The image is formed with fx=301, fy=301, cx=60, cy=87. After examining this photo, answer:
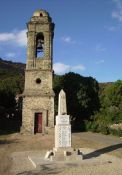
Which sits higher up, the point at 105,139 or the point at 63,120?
the point at 63,120

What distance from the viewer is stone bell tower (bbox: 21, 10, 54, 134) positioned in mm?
29391

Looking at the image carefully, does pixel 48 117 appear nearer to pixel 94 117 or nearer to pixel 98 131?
pixel 98 131

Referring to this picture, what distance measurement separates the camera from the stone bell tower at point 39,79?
96.4 feet

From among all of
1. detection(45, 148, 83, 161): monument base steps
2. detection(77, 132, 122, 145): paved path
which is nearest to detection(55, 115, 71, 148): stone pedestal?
detection(45, 148, 83, 161): monument base steps

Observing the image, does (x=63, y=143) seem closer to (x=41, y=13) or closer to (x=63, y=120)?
(x=63, y=120)

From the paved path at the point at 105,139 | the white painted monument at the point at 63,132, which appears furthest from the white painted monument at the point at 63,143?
the paved path at the point at 105,139

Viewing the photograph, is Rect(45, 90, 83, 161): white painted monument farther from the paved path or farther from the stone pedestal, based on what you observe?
the paved path

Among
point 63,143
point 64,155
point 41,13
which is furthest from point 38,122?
point 64,155

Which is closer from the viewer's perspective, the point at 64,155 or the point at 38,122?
the point at 64,155

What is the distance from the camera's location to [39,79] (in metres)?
30.3

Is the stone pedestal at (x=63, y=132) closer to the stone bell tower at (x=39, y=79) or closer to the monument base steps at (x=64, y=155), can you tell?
the monument base steps at (x=64, y=155)

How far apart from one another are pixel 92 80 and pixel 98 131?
49.9 feet

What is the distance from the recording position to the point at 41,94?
29531mm

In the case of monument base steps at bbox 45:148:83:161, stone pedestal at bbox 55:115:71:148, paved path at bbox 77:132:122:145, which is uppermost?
stone pedestal at bbox 55:115:71:148
